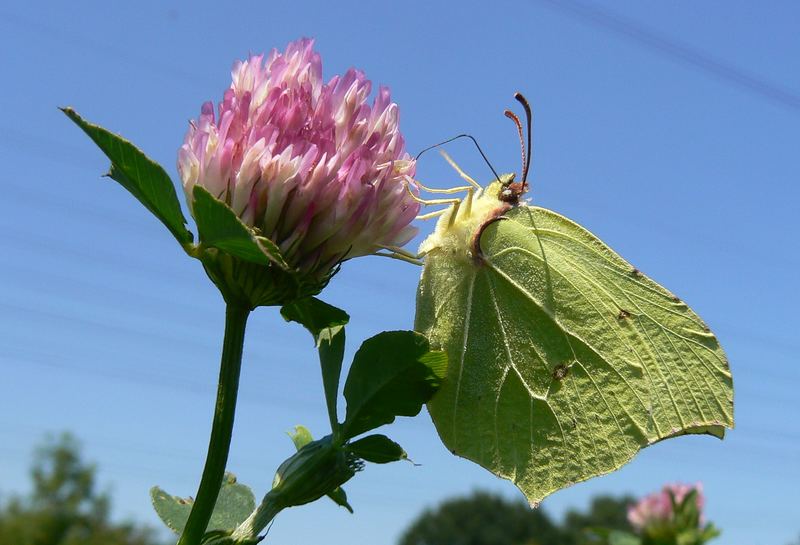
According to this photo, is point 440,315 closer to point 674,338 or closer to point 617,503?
point 674,338

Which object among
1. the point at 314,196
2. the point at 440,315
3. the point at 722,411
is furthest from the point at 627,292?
the point at 314,196

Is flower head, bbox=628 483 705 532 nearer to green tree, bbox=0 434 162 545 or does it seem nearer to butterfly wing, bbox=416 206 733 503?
butterfly wing, bbox=416 206 733 503

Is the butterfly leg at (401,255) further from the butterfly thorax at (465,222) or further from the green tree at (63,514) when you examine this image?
the green tree at (63,514)

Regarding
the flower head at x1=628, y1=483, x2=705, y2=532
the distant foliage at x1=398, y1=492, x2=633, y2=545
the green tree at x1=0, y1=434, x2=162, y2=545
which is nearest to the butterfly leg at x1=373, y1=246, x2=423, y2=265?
the flower head at x1=628, y1=483, x2=705, y2=532

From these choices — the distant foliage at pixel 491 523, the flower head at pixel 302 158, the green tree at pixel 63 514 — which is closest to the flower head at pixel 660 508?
the flower head at pixel 302 158

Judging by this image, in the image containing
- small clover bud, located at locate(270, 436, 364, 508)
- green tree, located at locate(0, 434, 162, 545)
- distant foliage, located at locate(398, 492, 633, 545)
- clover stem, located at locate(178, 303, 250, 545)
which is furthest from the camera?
distant foliage, located at locate(398, 492, 633, 545)
